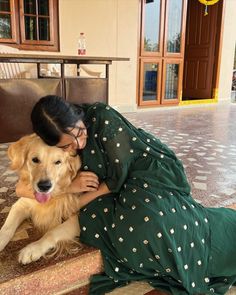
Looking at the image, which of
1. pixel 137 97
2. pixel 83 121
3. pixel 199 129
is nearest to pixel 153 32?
pixel 137 97

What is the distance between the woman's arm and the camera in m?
1.38

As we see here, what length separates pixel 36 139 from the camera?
1.30 metres

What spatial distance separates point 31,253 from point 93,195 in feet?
1.14

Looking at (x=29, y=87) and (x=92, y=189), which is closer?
(x=92, y=189)

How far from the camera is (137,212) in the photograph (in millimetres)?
1246

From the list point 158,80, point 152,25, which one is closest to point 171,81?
point 158,80

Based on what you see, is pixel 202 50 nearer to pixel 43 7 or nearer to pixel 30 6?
pixel 43 7

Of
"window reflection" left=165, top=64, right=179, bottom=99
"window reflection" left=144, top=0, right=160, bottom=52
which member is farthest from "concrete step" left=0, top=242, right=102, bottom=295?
"window reflection" left=165, top=64, right=179, bottom=99

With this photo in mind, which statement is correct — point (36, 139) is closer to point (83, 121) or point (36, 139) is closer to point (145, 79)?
point (83, 121)

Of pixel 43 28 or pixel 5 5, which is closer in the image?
pixel 5 5

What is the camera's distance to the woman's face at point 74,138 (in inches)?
47.1

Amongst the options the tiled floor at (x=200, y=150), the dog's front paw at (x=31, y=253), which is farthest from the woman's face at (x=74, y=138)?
the tiled floor at (x=200, y=150)

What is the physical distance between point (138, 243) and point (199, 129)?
11.0ft

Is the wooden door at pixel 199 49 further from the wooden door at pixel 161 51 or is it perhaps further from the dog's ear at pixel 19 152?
the dog's ear at pixel 19 152
